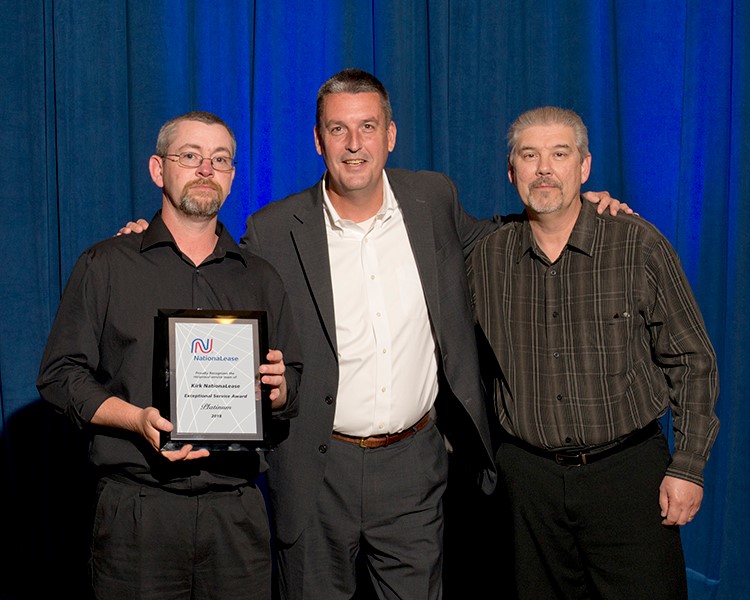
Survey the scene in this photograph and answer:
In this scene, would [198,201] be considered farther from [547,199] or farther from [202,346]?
[547,199]

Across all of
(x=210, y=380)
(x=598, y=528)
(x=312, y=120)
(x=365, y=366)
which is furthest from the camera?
(x=312, y=120)

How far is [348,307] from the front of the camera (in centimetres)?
221

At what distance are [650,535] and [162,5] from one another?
7.17 ft

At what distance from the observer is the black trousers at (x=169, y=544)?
6.12 ft

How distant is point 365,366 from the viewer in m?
2.20

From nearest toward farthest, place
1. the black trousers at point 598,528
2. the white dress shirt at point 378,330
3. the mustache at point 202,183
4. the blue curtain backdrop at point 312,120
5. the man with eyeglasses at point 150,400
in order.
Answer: the man with eyeglasses at point 150,400
the mustache at point 202,183
the black trousers at point 598,528
the white dress shirt at point 378,330
the blue curtain backdrop at point 312,120

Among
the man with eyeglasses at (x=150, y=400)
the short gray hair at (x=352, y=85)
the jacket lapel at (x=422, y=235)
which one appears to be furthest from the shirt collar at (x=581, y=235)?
the man with eyeglasses at (x=150, y=400)

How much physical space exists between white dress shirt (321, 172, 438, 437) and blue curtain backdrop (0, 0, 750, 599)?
751mm

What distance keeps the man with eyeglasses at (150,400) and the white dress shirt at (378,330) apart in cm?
23

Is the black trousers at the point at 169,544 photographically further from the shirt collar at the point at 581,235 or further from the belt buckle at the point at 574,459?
the shirt collar at the point at 581,235

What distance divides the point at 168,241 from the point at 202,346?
0.30m

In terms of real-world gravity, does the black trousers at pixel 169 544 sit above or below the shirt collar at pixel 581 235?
below

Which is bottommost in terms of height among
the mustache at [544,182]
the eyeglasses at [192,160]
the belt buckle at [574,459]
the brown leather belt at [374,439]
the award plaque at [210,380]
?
the belt buckle at [574,459]

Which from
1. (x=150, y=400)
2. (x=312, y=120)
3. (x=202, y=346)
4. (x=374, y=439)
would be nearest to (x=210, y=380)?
(x=202, y=346)
